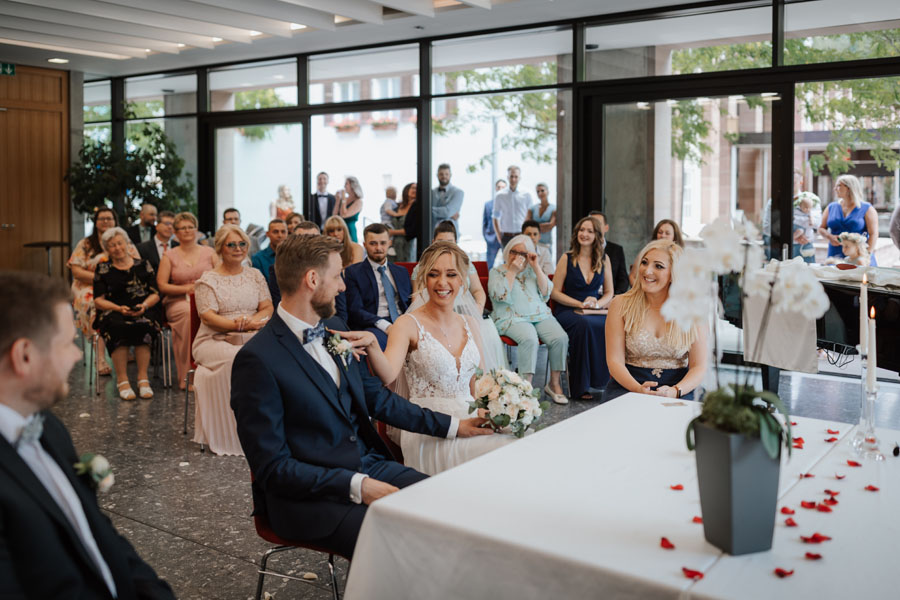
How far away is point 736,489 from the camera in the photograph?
1709 mm

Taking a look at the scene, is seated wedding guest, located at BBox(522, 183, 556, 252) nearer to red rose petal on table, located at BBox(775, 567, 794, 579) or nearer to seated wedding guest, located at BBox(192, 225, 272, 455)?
seated wedding guest, located at BBox(192, 225, 272, 455)

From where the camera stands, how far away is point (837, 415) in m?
6.14

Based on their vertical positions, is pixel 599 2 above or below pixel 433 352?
above

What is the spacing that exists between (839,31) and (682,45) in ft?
4.67

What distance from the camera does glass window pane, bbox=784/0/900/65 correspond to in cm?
732

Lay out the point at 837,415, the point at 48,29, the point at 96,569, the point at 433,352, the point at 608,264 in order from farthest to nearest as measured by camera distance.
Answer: the point at 48,29, the point at 608,264, the point at 837,415, the point at 433,352, the point at 96,569

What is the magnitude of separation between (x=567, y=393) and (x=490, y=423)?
411 centimetres

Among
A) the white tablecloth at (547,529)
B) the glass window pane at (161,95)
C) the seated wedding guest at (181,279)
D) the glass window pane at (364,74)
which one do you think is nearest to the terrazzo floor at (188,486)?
the white tablecloth at (547,529)

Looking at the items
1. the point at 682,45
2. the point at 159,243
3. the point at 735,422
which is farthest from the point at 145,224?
the point at 735,422

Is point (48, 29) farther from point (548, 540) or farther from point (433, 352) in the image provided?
point (548, 540)

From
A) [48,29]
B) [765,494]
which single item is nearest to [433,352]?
[765,494]

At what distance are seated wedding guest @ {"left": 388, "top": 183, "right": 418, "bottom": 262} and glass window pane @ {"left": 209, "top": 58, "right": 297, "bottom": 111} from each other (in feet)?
7.00

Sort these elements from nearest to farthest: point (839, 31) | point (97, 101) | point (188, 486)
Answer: point (188, 486)
point (839, 31)
point (97, 101)

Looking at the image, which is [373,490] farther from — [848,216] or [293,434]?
[848,216]
